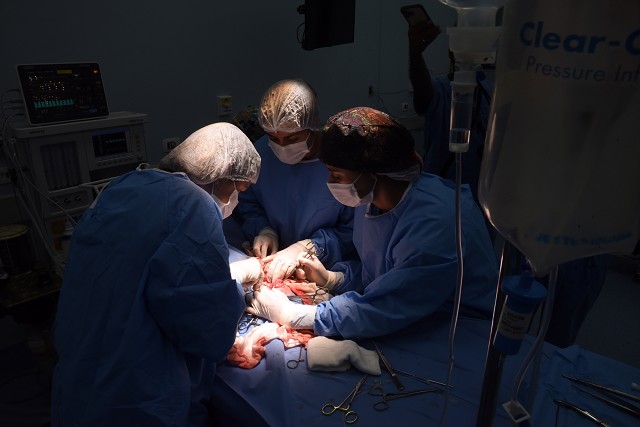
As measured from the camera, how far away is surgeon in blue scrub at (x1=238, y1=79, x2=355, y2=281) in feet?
7.01

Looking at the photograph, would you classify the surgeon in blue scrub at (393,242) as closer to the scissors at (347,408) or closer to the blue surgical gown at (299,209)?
the scissors at (347,408)

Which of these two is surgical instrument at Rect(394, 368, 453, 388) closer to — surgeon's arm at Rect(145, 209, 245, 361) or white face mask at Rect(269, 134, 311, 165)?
surgeon's arm at Rect(145, 209, 245, 361)

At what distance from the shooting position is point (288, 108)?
83.7 inches

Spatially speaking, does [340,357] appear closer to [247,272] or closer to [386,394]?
[386,394]

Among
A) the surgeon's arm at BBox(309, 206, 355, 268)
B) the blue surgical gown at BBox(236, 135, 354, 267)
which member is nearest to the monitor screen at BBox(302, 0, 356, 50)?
the blue surgical gown at BBox(236, 135, 354, 267)

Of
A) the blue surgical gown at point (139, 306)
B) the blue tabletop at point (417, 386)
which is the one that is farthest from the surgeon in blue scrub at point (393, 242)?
the blue surgical gown at point (139, 306)

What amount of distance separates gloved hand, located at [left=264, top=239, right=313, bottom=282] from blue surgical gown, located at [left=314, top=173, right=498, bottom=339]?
1.19 feet

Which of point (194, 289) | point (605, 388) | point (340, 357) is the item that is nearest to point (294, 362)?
point (340, 357)

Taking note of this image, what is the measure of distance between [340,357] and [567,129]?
3.34ft

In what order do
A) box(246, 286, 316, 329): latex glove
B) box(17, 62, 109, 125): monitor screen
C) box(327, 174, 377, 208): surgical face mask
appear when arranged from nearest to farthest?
box(246, 286, 316, 329): latex glove
box(327, 174, 377, 208): surgical face mask
box(17, 62, 109, 125): monitor screen

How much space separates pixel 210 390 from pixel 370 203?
36.2 inches

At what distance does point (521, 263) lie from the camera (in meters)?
0.75

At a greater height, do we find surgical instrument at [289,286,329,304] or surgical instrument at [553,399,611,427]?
surgical instrument at [553,399,611,427]

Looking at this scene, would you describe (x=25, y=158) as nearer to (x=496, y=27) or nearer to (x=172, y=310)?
(x=172, y=310)
